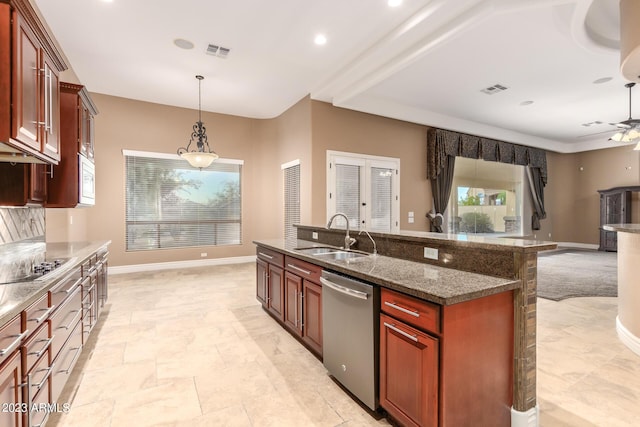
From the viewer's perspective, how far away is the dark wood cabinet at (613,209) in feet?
28.6

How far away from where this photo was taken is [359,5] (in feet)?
11.2

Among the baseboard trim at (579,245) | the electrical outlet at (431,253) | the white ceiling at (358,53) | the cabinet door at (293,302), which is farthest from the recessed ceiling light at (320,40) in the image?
the baseboard trim at (579,245)

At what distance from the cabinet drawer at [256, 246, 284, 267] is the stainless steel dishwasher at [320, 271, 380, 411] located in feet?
3.26

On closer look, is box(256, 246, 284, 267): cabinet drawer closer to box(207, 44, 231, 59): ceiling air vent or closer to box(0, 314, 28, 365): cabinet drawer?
box(0, 314, 28, 365): cabinet drawer

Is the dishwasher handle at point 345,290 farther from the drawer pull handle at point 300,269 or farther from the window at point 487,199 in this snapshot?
the window at point 487,199

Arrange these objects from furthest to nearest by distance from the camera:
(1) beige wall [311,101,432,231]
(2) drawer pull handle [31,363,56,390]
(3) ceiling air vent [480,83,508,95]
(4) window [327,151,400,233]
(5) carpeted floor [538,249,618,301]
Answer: (4) window [327,151,400,233], (1) beige wall [311,101,432,231], (3) ceiling air vent [480,83,508,95], (5) carpeted floor [538,249,618,301], (2) drawer pull handle [31,363,56,390]

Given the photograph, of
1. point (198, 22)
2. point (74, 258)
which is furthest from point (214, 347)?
point (198, 22)

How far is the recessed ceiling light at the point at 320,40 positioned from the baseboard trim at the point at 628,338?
4561 mm

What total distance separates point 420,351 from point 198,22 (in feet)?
13.5

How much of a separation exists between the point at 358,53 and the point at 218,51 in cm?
196

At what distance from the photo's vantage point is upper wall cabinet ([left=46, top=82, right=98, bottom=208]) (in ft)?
11.0

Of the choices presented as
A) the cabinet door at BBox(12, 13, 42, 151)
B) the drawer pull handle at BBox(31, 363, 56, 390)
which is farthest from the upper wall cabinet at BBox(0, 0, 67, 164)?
the drawer pull handle at BBox(31, 363, 56, 390)

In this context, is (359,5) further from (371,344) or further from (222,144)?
(222,144)

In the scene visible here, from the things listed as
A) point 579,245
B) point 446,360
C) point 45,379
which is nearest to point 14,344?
point 45,379
